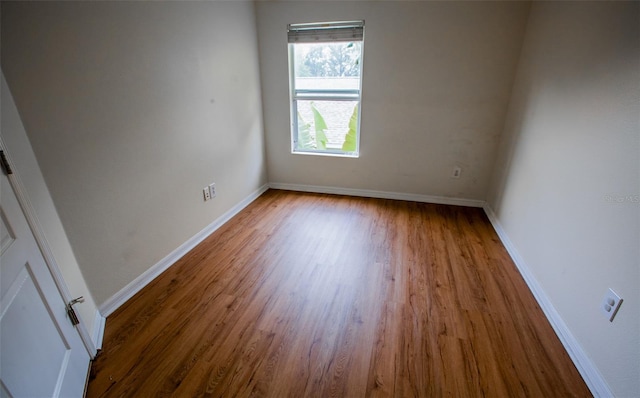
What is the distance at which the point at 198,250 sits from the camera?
2.38m

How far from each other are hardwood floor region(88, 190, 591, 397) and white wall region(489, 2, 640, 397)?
249 millimetres

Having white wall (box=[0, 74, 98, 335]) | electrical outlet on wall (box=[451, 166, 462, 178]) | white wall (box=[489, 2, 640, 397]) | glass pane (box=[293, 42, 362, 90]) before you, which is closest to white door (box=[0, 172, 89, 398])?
white wall (box=[0, 74, 98, 335])

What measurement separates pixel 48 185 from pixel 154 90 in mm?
885

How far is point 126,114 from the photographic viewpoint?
170 cm

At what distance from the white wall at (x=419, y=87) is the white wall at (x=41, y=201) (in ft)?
8.03

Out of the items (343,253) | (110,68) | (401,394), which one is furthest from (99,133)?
(401,394)

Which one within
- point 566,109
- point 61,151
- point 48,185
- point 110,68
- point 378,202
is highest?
point 110,68

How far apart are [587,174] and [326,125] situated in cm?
248

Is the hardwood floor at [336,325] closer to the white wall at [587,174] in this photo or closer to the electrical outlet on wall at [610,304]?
the white wall at [587,174]

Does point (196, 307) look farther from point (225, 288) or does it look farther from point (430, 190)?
point (430, 190)

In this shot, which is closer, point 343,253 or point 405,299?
point 405,299

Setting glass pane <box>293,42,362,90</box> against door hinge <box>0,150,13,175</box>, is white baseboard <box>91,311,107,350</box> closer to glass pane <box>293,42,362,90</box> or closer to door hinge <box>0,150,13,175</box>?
door hinge <box>0,150,13,175</box>

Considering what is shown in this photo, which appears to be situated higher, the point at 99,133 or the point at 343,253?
the point at 99,133

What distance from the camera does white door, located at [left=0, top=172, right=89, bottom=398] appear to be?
911 millimetres
